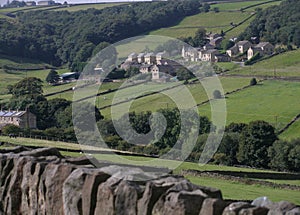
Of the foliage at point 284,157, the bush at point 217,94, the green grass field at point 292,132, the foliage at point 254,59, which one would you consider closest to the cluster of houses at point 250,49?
the foliage at point 254,59

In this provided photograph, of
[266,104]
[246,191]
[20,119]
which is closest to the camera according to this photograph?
[246,191]

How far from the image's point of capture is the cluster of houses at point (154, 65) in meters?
117

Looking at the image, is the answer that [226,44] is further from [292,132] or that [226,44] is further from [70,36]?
[292,132]

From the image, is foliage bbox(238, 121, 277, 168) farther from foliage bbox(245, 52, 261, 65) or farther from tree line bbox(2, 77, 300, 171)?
foliage bbox(245, 52, 261, 65)

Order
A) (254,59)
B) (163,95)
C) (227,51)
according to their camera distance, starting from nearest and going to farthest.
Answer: (163,95) < (254,59) < (227,51)

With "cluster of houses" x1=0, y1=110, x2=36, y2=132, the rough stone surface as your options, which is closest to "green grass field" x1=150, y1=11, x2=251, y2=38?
"cluster of houses" x1=0, y1=110, x2=36, y2=132

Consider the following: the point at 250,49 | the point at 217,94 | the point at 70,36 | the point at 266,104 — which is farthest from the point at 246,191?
the point at 70,36

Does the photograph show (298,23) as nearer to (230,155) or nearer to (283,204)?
(230,155)

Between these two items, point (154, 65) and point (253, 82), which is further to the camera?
point (154, 65)

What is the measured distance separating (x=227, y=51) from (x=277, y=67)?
3518cm

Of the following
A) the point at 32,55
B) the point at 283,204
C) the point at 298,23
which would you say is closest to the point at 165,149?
the point at 283,204

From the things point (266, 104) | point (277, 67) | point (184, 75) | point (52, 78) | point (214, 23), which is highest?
point (214, 23)

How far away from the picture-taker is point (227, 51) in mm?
147750

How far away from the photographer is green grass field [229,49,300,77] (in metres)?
108
